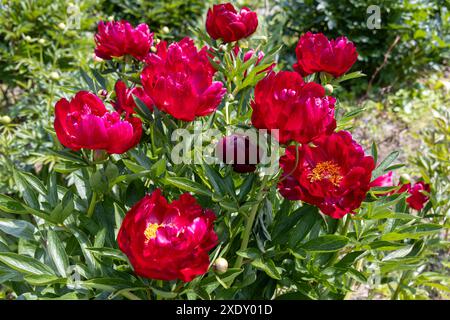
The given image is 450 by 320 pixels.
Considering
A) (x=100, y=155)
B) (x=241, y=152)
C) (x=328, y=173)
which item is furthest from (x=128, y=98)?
(x=328, y=173)

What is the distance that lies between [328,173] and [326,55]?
21cm

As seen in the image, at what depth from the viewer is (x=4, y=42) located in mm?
2160

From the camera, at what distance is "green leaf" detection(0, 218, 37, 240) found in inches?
32.1

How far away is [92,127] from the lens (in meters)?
0.67

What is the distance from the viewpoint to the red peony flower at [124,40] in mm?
888

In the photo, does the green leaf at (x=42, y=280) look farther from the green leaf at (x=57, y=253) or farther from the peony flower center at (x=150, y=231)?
the peony flower center at (x=150, y=231)

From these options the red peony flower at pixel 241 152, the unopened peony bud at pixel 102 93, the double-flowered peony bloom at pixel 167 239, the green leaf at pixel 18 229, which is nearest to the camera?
the double-flowered peony bloom at pixel 167 239

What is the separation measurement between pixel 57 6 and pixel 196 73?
163cm

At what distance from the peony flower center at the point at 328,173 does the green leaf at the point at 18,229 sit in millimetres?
448

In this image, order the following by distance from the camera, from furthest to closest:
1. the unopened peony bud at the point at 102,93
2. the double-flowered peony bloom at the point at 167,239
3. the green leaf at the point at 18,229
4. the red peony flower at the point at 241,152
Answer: the unopened peony bud at the point at 102,93, the green leaf at the point at 18,229, the red peony flower at the point at 241,152, the double-flowered peony bloom at the point at 167,239

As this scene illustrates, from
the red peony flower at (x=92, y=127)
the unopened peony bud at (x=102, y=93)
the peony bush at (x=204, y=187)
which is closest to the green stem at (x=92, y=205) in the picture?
the peony bush at (x=204, y=187)
